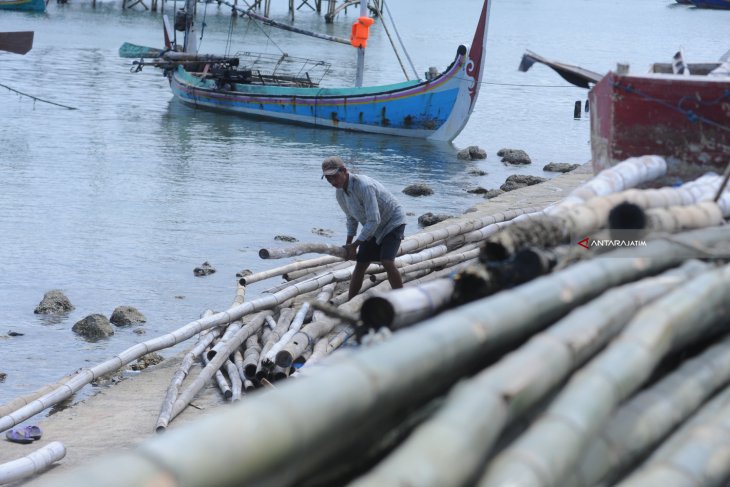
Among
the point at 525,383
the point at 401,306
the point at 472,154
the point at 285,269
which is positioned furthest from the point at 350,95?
the point at 525,383

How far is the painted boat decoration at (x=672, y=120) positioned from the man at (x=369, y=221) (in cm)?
264

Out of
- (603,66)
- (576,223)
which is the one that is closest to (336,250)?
(576,223)

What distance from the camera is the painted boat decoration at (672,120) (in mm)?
7008

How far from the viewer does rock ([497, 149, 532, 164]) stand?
1102 inches

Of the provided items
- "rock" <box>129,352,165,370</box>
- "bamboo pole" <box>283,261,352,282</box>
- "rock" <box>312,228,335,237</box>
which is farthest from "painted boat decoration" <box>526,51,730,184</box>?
"rock" <box>312,228,335,237</box>

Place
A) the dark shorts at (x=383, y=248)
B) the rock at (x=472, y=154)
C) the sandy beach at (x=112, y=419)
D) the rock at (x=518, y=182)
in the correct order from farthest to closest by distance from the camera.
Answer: the rock at (x=472, y=154)
the rock at (x=518, y=182)
the dark shorts at (x=383, y=248)
the sandy beach at (x=112, y=419)

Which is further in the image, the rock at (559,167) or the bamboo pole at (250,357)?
the rock at (559,167)

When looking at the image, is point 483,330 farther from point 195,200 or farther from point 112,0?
point 112,0

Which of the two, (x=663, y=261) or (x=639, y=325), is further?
(x=663, y=261)

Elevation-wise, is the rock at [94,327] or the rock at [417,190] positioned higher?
the rock at [417,190]

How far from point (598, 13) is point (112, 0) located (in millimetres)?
53561

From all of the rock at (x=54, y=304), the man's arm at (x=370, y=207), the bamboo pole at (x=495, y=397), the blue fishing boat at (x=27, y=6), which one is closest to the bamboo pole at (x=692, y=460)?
the bamboo pole at (x=495, y=397)

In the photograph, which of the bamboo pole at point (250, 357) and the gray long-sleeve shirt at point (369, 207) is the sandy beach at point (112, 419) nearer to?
the bamboo pole at point (250, 357)

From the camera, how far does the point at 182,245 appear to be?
60.5 feet
